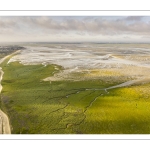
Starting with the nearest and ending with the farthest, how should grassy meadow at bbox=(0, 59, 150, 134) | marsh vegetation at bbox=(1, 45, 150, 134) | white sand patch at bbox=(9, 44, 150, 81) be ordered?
1. grassy meadow at bbox=(0, 59, 150, 134)
2. marsh vegetation at bbox=(1, 45, 150, 134)
3. white sand patch at bbox=(9, 44, 150, 81)

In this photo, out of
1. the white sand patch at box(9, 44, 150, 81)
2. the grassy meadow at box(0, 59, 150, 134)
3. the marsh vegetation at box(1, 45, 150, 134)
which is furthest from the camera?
the white sand patch at box(9, 44, 150, 81)

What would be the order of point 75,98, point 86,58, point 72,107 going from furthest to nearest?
point 86,58 < point 75,98 < point 72,107

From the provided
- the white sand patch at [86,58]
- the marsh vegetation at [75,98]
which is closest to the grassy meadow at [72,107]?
the marsh vegetation at [75,98]

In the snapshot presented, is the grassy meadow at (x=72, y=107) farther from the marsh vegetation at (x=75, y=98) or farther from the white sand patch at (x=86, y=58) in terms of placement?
the white sand patch at (x=86, y=58)

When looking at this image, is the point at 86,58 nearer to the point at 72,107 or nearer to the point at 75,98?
the point at 75,98

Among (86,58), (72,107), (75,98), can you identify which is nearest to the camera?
(72,107)

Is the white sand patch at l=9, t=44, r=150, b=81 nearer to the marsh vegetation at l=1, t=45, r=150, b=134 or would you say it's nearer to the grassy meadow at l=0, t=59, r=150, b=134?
the marsh vegetation at l=1, t=45, r=150, b=134

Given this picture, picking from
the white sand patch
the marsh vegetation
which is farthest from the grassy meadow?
the white sand patch

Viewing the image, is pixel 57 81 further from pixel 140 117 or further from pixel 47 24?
pixel 140 117

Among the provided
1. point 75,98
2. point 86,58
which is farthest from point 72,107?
point 86,58
